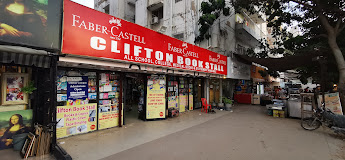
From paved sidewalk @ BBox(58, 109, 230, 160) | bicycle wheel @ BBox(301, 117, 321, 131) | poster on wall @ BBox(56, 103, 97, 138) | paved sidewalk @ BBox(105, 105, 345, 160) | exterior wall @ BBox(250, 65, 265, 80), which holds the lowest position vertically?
paved sidewalk @ BBox(105, 105, 345, 160)

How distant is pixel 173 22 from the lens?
13.8 m

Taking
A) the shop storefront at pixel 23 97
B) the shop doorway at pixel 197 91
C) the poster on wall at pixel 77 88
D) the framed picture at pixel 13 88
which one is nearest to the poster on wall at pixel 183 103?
the shop doorway at pixel 197 91

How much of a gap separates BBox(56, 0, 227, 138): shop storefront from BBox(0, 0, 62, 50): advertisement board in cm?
26

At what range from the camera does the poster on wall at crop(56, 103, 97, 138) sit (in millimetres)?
5309

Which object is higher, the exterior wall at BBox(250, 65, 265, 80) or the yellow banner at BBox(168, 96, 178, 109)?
the exterior wall at BBox(250, 65, 265, 80)

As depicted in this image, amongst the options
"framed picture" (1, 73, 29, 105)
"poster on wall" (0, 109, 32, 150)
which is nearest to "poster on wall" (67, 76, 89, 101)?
"framed picture" (1, 73, 29, 105)

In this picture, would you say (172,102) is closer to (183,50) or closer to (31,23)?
(183,50)

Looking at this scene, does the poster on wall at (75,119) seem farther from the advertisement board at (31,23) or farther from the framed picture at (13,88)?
the advertisement board at (31,23)

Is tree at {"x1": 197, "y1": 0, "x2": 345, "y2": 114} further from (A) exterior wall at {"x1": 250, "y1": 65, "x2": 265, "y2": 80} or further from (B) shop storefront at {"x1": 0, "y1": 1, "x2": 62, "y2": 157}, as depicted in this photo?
(B) shop storefront at {"x1": 0, "y1": 1, "x2": 62, "y2": 157}

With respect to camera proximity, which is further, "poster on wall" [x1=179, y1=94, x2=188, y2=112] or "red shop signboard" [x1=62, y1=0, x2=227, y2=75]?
"poster on wall" [x1=179, y1=94, x2=188, y2=112]

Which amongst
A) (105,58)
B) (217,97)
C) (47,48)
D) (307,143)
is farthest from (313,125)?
(47,48)

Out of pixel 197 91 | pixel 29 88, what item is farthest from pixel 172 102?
pixel 29 88

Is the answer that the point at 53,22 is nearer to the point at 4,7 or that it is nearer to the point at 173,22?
the point at 4,7

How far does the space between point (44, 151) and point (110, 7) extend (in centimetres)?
1786
